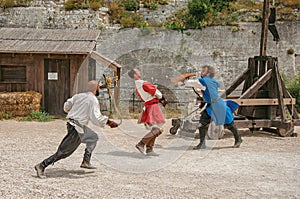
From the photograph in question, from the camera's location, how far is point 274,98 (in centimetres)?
1006

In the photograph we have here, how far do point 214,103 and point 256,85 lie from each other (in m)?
2.28

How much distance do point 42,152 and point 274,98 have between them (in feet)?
18.3

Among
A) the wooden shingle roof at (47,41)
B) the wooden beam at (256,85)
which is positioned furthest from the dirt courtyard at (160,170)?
the wooden shingle roof at (47,41)

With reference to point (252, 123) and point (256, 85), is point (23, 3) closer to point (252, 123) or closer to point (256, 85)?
point (256, 85)

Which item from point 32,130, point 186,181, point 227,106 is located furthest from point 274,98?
point 32,130

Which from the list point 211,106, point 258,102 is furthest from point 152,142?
point 258,102

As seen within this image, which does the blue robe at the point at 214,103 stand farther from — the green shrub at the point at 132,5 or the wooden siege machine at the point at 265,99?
the green shrub at the point at 132,5

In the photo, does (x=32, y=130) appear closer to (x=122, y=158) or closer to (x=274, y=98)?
(x=122, y=158)

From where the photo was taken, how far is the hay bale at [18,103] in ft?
43.2

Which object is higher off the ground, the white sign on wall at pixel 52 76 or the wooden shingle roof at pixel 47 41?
the wooden shingle roof at pixel 47 41

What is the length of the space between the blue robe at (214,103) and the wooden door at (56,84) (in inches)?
290

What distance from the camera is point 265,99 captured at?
9891mm

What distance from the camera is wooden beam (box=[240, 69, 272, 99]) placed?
9.66 m

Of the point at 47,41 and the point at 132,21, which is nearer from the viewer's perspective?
the point at 47,41
